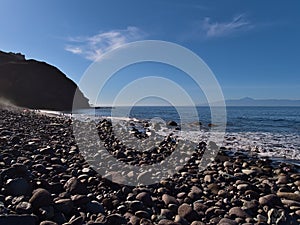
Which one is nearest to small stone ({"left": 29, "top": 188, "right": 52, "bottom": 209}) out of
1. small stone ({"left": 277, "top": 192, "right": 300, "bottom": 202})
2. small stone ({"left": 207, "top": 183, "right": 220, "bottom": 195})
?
small stone ({"left": 207, "top": 183, "right": 220, "bottom": 195})

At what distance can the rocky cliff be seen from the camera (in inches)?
2768

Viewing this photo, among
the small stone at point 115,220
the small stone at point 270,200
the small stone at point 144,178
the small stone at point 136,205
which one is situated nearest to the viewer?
the small stone at point 115,220

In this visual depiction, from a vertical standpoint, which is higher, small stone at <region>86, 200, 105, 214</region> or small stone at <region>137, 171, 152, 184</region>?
small stone at <region>86, 200, 105, 214</region>

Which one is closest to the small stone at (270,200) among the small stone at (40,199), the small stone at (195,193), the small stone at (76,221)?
the small stone at (195,193)

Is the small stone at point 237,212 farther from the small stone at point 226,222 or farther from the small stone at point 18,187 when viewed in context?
the small stone at point 18,187

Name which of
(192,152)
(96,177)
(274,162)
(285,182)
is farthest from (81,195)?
(274,162)

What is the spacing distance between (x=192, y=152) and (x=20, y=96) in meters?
71.5

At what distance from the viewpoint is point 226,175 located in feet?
20.3

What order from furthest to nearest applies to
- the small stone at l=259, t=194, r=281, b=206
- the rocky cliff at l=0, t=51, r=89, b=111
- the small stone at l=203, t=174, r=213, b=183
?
the rocky cliff at l=0, t=51, r=89, b=111 < the small stone at l=203, t=174, r=213, b=183 < the small stone at l=259, t=194, r=281, b=206

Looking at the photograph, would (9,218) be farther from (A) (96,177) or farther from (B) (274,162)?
(B) (274,162)

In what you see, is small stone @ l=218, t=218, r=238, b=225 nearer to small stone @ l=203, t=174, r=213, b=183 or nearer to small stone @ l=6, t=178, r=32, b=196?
small stone @ l=203, t=174, r=213, b=183

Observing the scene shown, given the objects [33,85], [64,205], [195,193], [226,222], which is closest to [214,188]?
[195,193]

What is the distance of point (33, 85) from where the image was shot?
75.1 meters

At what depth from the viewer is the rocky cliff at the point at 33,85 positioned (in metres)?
70.3
